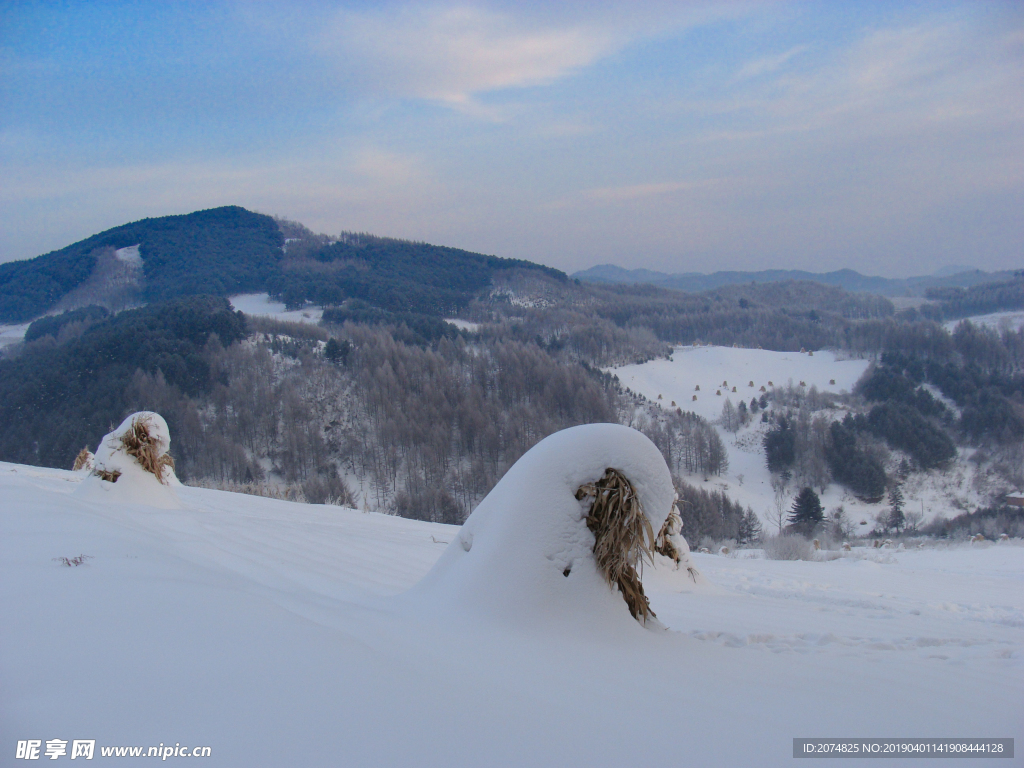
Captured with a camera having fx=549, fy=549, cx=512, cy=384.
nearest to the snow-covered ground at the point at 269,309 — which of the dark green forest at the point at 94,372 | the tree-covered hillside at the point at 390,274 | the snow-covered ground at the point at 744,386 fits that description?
the tree-covered hillside at the point at 390,274

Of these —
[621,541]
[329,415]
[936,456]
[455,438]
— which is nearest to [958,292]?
[936,456]

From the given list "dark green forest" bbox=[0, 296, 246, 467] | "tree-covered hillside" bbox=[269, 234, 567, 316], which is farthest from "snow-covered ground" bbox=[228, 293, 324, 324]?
"dark green forest" bbox=[0, 296, 246, 467]

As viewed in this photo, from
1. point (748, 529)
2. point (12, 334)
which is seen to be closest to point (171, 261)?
point (12, 334)

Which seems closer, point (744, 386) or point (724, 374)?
point (744, 386)

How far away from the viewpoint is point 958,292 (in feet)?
433

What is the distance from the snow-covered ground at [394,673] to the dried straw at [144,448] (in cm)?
403

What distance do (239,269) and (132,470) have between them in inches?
4715

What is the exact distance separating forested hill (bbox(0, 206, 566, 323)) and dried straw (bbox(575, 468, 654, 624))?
9775 cm

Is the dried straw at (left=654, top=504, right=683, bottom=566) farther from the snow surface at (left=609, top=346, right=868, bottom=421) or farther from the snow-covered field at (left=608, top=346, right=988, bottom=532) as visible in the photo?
the snow surface at (left=609, top=346, right=868, bottom=421)

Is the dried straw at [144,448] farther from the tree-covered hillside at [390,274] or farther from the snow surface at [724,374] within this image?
the tree-covered hillside at [390,274]

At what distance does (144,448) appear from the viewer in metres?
8.20

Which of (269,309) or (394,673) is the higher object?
(269,309)

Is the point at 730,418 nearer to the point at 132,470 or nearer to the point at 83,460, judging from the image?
the point at 83,460

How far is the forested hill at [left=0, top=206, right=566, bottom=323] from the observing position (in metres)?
91.3
